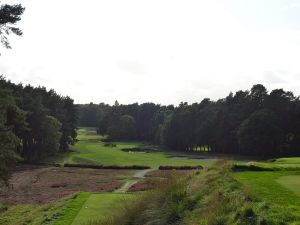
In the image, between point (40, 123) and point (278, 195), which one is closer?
point (278, 195)

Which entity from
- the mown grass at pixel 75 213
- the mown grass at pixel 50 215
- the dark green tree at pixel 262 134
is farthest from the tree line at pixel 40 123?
the dark green tree at pixel 262 134

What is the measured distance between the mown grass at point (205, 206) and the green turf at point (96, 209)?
8.28ft

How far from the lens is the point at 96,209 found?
84.3 ft

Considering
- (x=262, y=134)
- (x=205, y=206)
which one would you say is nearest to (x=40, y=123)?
(x=262, y=134)

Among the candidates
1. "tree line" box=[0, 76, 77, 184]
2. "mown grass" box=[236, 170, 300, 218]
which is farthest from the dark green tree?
"mown grass" box=[236, 170, 300, 218]

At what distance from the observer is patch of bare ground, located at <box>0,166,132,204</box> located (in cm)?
4447

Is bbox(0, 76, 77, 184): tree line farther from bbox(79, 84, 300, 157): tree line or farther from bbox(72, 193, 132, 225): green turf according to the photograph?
bbox(79, 84, 300, 157): tree line

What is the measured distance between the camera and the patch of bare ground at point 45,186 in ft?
146

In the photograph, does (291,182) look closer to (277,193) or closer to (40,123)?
(277,193)

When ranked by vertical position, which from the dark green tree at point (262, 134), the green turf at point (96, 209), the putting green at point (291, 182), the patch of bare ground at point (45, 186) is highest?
the dark green tree at point (262, 134)

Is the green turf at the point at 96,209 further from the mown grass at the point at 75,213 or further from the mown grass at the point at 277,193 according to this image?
the mown grass at the point at 277,193

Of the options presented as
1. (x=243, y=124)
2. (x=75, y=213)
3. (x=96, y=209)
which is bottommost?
(x=75, y=213)

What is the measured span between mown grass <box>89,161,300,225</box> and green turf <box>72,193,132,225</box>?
252 cm

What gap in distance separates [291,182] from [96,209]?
11.2 metres
